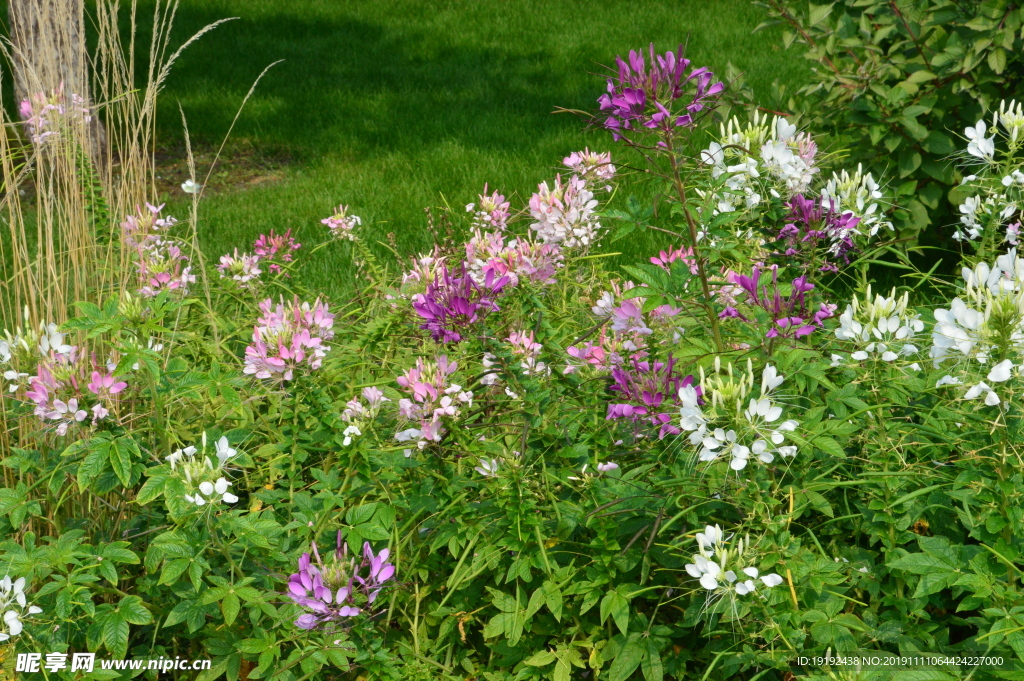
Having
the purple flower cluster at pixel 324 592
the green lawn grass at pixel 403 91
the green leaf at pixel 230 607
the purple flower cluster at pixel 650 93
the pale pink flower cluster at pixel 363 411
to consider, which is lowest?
the green lawn grass at pixel 403 91

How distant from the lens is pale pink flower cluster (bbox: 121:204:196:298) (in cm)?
240

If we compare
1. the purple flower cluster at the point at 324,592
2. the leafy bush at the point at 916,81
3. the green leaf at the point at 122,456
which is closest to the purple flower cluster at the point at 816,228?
the purple flower cluster at the point at 324,592

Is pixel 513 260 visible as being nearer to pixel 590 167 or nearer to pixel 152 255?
pixel 590 167

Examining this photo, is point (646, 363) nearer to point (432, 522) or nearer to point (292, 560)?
point (432, 522)

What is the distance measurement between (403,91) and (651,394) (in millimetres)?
5899

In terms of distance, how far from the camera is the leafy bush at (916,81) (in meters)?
3.11

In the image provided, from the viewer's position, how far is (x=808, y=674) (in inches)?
56.7

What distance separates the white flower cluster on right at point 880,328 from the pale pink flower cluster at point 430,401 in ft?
2.43

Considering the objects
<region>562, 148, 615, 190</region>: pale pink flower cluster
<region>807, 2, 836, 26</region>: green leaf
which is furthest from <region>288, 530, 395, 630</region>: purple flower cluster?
<region>807, 2, 836, 26</region>: green leaf

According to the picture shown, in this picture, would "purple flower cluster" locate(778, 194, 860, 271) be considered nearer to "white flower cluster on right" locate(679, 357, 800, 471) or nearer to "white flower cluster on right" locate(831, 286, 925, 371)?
"white flower cluster on right" locate(831, 286, 925, 371)

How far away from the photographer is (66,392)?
171 cm

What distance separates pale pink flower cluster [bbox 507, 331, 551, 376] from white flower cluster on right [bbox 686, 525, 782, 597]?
1.88ft

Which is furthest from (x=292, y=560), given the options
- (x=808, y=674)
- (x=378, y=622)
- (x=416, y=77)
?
(x=416, y=77)
